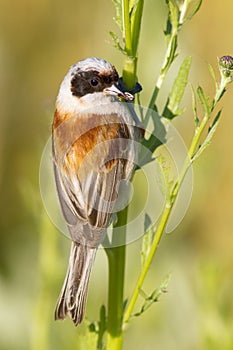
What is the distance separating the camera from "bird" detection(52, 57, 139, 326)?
1.93 meters

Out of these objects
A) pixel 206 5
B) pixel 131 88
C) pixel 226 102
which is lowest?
pixel 226 102

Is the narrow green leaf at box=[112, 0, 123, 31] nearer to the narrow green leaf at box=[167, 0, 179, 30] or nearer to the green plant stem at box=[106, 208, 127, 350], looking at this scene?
the narrow green leaf at box=[167, 0, 179, 30]

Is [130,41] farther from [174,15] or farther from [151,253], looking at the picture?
[151,253]

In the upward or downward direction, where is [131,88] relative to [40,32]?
upward

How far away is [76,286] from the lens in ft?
6.32

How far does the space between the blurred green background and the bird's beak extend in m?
0.24

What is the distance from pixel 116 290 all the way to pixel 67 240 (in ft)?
4.66

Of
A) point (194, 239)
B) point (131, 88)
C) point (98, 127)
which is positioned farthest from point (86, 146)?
point (194, 239)

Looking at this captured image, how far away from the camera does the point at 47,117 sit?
7.28ft

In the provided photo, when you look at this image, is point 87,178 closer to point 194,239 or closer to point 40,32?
point 194,239

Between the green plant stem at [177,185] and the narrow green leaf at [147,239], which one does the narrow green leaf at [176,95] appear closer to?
the green plant stem at [177,185]

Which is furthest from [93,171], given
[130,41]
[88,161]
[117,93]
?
[130,41]

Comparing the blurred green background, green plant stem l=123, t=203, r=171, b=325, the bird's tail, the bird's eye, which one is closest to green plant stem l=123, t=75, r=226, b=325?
green plant stem l=123, t=203, r=171, b=325

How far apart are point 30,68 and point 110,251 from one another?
9.61 feet
